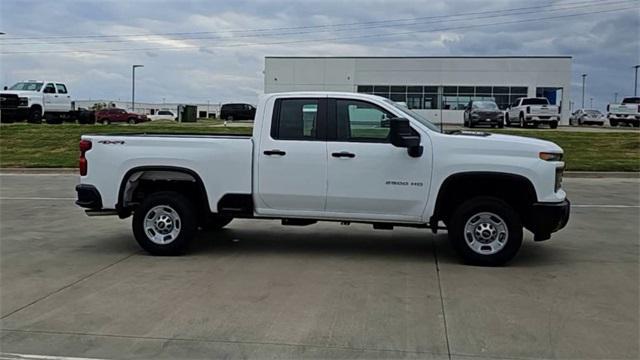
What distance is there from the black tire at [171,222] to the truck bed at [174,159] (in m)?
0.34

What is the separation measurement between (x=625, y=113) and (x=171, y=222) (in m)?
44.5

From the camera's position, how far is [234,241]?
8.84 m

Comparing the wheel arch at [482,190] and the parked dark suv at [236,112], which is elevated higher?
the parked dark suv at [236,112]

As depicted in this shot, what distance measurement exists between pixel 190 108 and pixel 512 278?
2131 inches

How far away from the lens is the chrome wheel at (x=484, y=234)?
7.32 metres

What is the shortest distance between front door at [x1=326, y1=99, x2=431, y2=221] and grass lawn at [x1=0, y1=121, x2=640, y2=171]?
10.7m

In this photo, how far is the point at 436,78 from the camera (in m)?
61.5

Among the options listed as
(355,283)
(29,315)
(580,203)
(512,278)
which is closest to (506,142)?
(512,278)

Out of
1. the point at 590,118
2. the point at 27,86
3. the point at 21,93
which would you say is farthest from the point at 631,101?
the point at 21,93

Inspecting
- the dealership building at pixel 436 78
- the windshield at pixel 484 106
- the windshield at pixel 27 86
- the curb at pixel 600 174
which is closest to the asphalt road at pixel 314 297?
the curb at pixel 600 174

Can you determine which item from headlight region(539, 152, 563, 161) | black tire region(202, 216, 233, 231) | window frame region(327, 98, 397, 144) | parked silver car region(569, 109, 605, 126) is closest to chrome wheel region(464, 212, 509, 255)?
headlight region(539, 152, 563, 161)

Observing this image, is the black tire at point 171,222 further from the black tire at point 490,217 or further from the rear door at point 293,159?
the black tire at point 490,217

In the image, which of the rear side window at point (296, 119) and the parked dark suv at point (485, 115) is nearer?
the rear side window at point (296, 119)

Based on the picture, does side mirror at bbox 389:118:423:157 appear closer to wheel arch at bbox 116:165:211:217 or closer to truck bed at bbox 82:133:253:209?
truck bed at bbox 82:133:253:209
